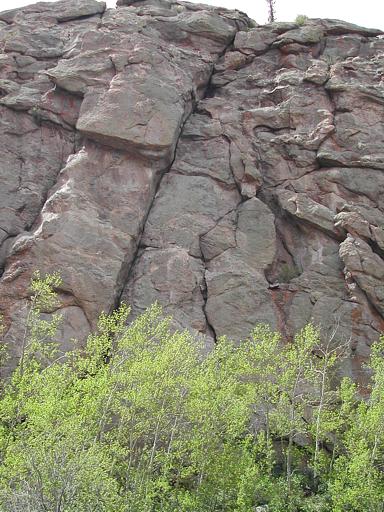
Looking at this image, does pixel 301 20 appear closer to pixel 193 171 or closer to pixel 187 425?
pixel 193 171

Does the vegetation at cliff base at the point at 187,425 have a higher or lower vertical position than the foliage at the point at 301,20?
lower

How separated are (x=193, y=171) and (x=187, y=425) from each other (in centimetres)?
1651

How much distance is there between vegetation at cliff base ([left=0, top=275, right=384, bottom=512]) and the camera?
20.7m

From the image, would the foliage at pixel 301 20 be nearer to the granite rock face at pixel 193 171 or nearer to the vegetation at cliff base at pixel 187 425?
the granite rock face at pixel 193 171

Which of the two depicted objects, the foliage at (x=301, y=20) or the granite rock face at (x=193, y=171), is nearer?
the granite rock face at (x=193, y=171)

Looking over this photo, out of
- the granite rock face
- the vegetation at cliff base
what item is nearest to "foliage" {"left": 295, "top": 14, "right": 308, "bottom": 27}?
the granite rock face

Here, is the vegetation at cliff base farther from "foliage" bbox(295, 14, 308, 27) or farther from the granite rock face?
"foliage" bbox(295, 14, 308, 27)

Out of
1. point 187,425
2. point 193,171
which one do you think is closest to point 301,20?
point 193,171

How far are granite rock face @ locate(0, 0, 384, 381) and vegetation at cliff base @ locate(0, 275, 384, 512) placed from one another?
10.7 feet

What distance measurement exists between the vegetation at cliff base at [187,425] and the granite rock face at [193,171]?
128 inches

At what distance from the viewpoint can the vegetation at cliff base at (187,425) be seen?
20.7 m

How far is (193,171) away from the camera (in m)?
36.4

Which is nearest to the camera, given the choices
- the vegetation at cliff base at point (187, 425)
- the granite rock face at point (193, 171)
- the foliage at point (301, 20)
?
the vegetation at cliff base at point (187, 425)

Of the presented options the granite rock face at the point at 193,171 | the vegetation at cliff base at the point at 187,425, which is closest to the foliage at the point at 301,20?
the granite rock face at the point at 193,171
